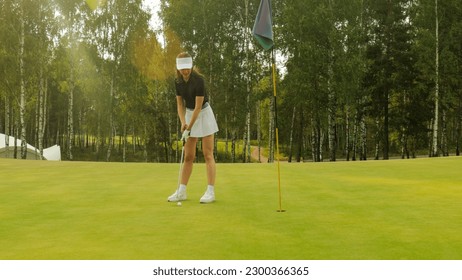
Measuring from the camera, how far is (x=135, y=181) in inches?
484

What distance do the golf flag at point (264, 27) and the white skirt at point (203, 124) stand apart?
1608 millimetres

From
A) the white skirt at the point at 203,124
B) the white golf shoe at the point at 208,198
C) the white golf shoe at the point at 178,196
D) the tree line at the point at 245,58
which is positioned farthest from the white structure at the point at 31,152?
the white golf shoe at the point at 208,198

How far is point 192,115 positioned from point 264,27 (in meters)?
2.09

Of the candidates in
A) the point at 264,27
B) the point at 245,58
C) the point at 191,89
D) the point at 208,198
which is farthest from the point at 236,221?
the point at 245,58

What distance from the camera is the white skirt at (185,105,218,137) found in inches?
331

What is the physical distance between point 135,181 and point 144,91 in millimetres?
34098

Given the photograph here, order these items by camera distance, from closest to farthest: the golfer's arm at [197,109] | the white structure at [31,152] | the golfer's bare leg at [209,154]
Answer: the golfer's arm at [197,109], the golfer's bare leg at [209,154], the white structure at [31,152]

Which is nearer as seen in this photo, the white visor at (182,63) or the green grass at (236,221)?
the green grass at (236,221)

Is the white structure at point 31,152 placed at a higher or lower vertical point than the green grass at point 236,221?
higher

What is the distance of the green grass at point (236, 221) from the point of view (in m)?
4.92

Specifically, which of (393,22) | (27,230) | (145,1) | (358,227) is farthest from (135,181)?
(145,1)

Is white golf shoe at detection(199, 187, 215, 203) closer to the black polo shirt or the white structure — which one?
the black polo shirt

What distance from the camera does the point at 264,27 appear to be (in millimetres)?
8914

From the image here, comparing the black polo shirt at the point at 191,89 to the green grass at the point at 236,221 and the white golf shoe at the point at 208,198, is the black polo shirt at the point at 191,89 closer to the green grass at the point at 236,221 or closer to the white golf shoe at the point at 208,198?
the white golf shoe at the point at 208,198
